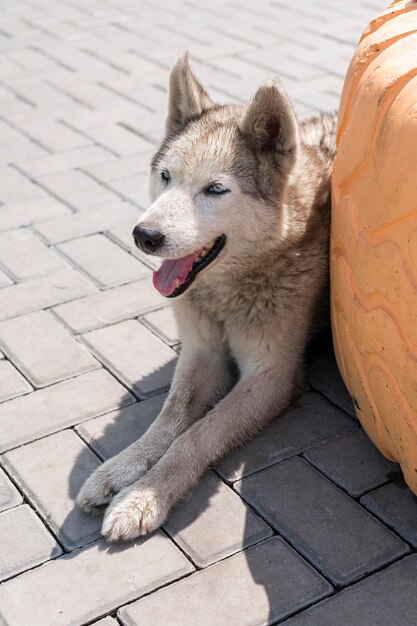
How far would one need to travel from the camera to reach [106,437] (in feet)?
11.5

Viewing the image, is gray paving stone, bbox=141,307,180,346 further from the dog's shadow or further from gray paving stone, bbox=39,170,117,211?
gray paving stone, bbox=39,170,117,211

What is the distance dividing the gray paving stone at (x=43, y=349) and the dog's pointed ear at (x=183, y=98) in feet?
3.42

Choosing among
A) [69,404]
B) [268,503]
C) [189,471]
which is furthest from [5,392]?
[268,503]

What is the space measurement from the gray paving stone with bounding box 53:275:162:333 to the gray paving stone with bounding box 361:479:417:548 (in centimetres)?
155

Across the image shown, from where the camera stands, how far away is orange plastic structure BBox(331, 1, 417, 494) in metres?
2.75

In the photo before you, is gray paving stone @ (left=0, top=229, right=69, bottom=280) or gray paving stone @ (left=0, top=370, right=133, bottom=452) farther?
gray paving stone @ (left=0, top=229, right=69, bottom=280)

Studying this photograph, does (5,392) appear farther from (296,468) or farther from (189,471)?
(296,468)

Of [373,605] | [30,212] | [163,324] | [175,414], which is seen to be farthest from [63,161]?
[373,605]

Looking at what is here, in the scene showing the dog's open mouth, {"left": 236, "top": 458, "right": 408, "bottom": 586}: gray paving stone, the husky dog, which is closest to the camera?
{"left": 236, "top": 458, "right": 408, "bottom": 586}: gray paving stone

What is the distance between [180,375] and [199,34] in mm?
4786

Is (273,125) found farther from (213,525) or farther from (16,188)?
(16,188)

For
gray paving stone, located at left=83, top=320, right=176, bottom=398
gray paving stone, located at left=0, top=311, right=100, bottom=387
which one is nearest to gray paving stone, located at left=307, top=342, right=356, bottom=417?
gray paving stone, located at left=83, top=320, right=176, bottom=398

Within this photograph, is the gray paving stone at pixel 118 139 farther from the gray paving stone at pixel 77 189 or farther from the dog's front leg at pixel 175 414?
the dog's front leg at pixel 175 414

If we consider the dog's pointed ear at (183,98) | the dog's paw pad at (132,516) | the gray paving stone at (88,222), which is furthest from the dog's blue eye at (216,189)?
the gray paving stone at (88,222)
